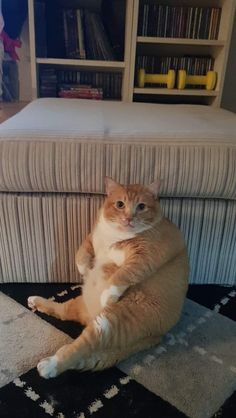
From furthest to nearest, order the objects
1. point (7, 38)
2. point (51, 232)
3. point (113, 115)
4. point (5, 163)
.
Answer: point (7, 38) → point (113, 115) → point (51, 232) → point (5, 163)

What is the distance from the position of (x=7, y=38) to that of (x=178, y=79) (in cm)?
92

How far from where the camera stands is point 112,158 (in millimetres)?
947

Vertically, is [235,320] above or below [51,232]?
below

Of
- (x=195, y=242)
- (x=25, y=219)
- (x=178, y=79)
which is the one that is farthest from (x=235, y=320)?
(x=178, y=79)

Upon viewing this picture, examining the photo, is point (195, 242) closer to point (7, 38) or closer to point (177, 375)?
point (177, 375)

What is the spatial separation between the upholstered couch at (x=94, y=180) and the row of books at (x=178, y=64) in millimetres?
926

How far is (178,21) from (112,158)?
1.29 metres

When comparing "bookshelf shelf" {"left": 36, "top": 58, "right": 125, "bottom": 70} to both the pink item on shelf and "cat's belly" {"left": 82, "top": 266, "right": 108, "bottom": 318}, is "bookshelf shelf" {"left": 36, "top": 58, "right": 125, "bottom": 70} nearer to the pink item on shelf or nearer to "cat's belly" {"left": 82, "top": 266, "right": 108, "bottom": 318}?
the pink item on shelf

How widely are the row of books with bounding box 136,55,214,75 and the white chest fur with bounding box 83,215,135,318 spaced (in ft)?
4.41

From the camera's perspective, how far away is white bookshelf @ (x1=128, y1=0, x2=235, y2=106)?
1772mm

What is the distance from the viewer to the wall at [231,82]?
2096mm

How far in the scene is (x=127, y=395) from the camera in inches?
30.0

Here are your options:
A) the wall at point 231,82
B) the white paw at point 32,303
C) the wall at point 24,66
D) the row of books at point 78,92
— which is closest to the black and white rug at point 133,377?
the white paw at point 32,303

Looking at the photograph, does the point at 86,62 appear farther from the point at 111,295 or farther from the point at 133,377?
the point at 133,377
